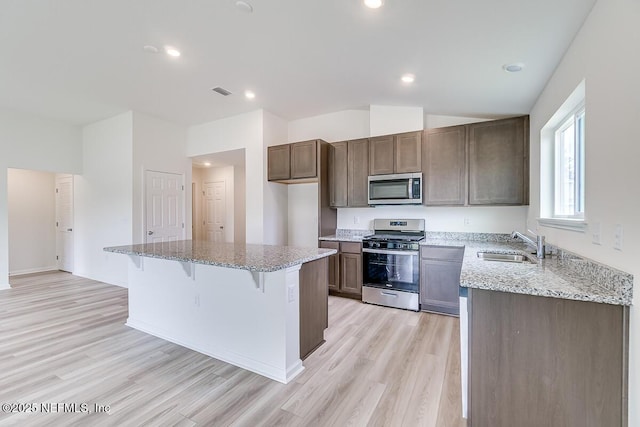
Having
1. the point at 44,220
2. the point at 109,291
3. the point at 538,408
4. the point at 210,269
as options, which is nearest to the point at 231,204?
the point at 109,291

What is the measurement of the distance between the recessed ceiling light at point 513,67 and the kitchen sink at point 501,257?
1.63m

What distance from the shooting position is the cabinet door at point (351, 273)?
4.04 meters

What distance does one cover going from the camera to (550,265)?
2.04 m

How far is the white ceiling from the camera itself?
6.70 feet

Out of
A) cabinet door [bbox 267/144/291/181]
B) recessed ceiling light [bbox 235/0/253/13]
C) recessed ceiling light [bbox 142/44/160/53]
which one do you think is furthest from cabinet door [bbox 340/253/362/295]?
recessed ceiling light [bbox 142/44/160/53]

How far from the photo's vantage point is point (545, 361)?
1.42m

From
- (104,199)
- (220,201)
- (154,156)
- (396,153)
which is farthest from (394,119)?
(104,199)

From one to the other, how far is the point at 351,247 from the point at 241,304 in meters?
2.04

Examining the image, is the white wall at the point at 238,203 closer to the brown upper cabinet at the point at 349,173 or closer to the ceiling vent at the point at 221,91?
the ceiling vent at the point at 221,91

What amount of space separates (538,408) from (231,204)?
265 inches

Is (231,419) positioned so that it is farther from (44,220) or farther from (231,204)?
(44,220)

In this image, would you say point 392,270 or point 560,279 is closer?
point 560,279

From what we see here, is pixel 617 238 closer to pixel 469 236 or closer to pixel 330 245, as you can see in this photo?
pixel 469 236

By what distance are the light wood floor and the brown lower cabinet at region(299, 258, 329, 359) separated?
117 millimetres
